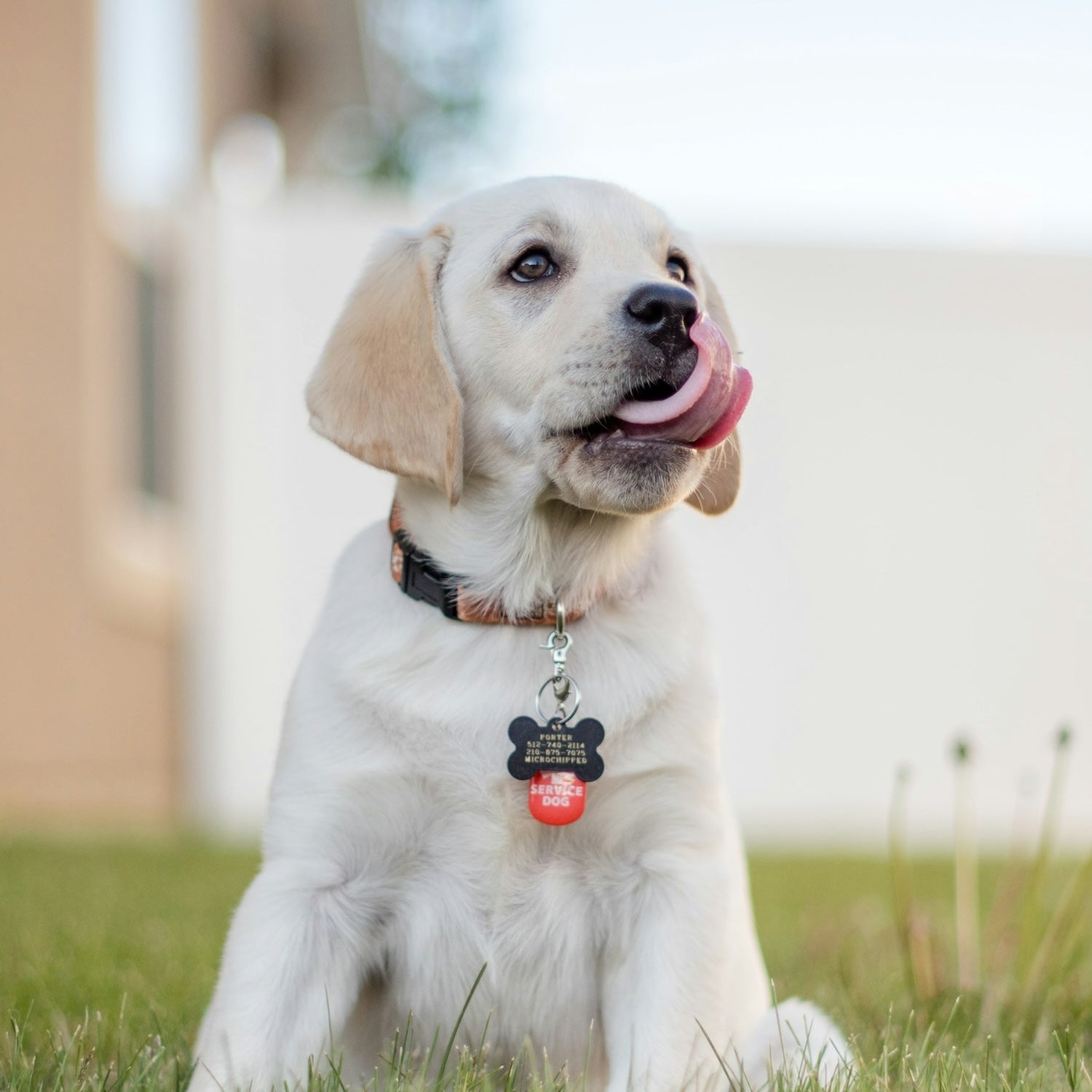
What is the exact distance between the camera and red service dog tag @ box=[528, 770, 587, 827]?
7.16 feet

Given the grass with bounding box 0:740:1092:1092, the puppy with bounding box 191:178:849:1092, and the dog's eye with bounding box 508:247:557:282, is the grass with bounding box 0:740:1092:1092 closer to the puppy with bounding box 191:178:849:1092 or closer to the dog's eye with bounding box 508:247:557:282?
the puppy with bounding box 191:178:849:1092

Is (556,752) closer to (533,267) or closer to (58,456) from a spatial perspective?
(533,267)

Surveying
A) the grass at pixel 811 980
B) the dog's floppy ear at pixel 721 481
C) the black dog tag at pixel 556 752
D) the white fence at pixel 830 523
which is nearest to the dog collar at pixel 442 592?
the black dog tag at pixel 556 752

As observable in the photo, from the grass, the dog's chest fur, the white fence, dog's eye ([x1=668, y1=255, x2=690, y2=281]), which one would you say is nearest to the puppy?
the dog's chest fur

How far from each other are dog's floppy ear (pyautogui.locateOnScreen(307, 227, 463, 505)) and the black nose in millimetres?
333

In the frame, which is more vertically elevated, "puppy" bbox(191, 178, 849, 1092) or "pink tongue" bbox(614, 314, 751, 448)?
"pink tongue" bbox(614, 314, 751, 448)

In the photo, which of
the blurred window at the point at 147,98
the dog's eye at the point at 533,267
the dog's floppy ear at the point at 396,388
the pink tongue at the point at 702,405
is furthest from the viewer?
the blurred window at the point at 147,98

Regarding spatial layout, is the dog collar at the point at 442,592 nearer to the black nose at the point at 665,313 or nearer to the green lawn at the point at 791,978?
the black nose at the point at 665,313

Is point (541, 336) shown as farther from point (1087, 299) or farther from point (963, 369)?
point (1087, 299)

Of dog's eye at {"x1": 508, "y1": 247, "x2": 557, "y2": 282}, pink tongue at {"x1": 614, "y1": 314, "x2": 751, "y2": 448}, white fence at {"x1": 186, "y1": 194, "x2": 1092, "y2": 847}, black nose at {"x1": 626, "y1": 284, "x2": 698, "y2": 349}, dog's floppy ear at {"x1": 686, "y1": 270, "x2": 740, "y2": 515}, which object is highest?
dog's eye at {"x1": 508, "y1": 247, "x2": 557, "y2": 282}

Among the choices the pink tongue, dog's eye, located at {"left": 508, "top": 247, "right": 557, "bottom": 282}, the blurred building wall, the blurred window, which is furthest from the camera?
the blurred window

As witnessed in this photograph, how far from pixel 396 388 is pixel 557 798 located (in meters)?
0.73

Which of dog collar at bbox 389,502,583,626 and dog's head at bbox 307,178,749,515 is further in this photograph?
dog collar at bbox 389,502,583,626

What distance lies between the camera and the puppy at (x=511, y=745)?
2207 millimetres
